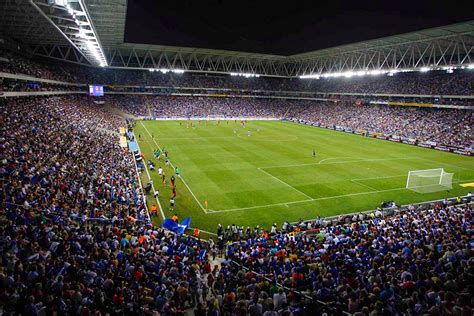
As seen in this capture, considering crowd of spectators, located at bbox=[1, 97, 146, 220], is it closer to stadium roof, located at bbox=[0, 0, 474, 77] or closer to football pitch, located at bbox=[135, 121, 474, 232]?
football pitch, located at bbox=[135, 121, 474, 232]

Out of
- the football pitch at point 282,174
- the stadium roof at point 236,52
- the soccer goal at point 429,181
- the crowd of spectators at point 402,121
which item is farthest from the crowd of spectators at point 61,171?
the crowd of spectators at point 402,121

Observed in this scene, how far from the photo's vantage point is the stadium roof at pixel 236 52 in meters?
30.7

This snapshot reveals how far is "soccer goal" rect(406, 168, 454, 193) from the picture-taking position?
29359mm

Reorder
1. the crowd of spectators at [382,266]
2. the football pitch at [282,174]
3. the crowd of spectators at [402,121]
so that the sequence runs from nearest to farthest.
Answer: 1. the crowd of spectators at [382,266]
2. the football pitch at [282,174]
3. the crowd of spectators at [402,121]

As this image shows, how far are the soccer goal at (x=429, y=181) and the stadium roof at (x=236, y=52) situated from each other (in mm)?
20671

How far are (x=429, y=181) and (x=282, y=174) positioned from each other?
43.7 ft

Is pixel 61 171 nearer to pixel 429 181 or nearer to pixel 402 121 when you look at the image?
pixel 429 181

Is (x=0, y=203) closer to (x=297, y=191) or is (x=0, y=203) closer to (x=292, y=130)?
(x=297, y=191)

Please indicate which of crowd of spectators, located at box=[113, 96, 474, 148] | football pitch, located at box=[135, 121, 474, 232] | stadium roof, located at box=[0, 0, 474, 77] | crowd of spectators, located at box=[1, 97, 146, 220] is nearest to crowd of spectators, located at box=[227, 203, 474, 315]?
football pitch, located at box=[135, 121, 474, 232]

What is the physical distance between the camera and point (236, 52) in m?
77.5

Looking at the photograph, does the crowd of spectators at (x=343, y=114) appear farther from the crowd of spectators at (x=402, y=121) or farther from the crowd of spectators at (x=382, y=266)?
the crowd of spectators at (x=382, y=266)

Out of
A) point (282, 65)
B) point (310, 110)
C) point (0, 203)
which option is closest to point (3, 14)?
point (0, 203)

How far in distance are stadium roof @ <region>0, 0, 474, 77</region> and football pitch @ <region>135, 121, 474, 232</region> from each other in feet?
49.5

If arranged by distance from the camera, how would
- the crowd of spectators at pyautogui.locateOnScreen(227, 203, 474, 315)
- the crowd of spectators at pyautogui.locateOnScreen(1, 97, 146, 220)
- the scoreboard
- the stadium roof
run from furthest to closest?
the scoreboard < the stadium roof < the crowd of spectators at pyautogui.locateOnScreen(1, 97, 146, 220) < the crowd of spectators at pyautogui.locateOnScreen(227, 203, 474, 315)
